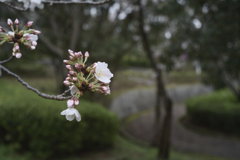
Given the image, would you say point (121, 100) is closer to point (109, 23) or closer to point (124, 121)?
point (124, 121)

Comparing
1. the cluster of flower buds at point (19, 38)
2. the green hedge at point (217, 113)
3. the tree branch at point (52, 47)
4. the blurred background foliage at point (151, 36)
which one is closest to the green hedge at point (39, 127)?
the blurred background foliage at point (151, 36)

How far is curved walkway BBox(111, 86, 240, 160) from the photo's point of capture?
6.66 meters

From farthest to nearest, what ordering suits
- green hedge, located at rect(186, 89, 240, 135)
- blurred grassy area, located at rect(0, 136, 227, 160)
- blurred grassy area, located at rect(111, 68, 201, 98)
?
blurred grassy area, located at rect(111, 68, 201, 98) < green hedge, located at rect(186, 89, 240, 135) < blurred grassy area, located at rect(0, 136, 227, 160)

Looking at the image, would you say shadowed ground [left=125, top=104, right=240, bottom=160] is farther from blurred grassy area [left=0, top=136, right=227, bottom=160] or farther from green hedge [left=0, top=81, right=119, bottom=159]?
green hedge [left=0, top=81, right=119, bottom=159]

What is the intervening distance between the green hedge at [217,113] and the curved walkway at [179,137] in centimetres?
68

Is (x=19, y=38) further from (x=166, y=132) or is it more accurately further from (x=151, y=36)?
(x=151, y=36)

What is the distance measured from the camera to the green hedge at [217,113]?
7891 millimetres

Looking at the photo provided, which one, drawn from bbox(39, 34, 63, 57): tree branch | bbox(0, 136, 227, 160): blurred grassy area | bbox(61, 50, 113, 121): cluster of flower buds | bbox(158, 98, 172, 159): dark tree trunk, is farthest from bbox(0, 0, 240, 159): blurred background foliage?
bbox(158, 98, 172, 159): dark tree trunk

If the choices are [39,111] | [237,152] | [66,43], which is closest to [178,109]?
[237,152]

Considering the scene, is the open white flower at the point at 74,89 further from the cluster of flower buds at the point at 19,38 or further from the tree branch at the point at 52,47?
the tree branch at the point at 52,47

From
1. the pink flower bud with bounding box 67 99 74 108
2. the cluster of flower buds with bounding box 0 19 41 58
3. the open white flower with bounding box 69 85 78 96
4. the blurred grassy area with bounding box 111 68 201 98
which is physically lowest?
the pink flower bud with bounding box 67 99 74 108

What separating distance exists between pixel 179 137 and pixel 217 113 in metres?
1.62

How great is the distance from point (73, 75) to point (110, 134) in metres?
4.85

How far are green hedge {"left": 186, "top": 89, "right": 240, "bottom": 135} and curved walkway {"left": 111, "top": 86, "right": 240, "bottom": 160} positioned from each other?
0.68 m
